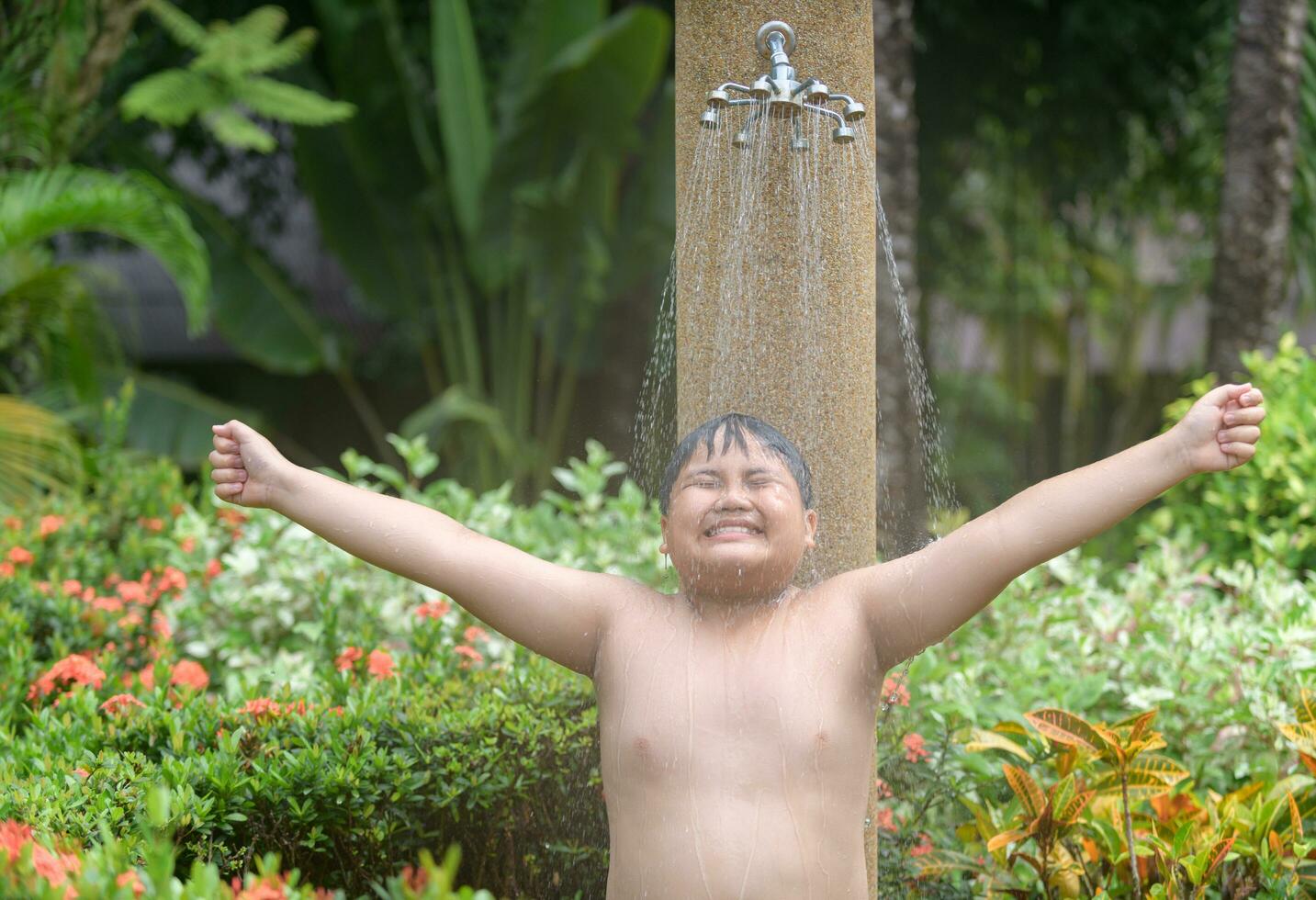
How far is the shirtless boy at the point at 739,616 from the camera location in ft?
6.83

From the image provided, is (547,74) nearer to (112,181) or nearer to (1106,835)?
(112,181)

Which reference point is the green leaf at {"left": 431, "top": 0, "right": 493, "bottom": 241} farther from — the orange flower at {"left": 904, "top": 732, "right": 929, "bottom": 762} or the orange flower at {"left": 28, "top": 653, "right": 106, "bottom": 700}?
the orange flower at {"left": 904, "top": 732, "right": 929, "bottom": 762}

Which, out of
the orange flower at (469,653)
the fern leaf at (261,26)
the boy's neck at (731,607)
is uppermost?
the fern leaf at (261,26)

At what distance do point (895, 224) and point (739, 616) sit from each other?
11.1 ft

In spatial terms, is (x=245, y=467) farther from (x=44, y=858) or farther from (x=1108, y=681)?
(x=1108, y=681)

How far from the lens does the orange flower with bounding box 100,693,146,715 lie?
2713 mm

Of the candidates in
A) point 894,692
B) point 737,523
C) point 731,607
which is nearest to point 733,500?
point 737,523

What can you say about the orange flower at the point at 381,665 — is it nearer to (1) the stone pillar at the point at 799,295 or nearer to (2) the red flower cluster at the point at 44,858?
(1) the stone pillar at the point at 799,295

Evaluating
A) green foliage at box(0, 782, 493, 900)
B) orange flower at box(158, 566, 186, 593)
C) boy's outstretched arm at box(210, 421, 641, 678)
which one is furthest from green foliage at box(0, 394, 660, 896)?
boy's outstretched arm at box(210, 421, 641, 678)

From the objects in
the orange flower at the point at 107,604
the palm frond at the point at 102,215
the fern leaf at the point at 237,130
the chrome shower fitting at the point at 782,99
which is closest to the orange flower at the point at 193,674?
the orange flower at the point at 107,604

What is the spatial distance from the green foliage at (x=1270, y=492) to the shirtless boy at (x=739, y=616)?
235 centimetres

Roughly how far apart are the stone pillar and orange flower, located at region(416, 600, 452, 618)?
43.7 inches

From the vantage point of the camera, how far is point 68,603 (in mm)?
3496

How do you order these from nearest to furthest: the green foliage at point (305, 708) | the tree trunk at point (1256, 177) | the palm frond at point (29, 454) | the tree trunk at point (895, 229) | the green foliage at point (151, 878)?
1. the green foliage at point (151, 878)
2. the green foliage at point (305, 708)
3. the palm frond at point (29, 454)
4. the tree trunk at point (895, 229)
5. the tree trunk at point (1256, 177)
